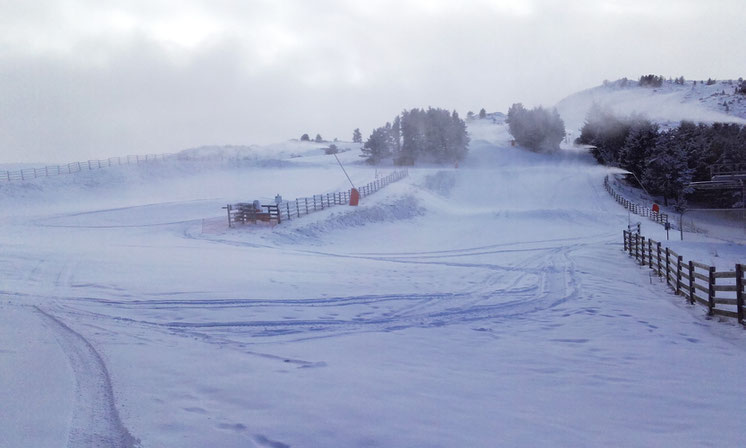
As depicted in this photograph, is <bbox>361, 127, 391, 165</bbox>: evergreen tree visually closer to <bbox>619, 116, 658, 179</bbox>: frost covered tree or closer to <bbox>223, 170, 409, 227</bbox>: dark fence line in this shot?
<bbox>619, 116, 658, 179</bbox>: frost covered tree

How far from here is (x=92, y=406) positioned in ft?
17.3

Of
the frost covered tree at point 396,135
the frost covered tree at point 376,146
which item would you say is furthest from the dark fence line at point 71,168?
the frost covered tree at point 396,135

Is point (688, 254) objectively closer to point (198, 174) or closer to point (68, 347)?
point (68, 347)

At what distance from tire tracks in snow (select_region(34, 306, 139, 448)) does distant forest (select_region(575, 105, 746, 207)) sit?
5368 centimetres

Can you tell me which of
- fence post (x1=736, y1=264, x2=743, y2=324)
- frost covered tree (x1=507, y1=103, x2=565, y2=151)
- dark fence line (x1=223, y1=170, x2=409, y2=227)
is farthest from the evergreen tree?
fence post (x1=736, y1=264, x2=743, y2=324)

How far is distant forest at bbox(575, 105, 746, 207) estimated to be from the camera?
178 ft

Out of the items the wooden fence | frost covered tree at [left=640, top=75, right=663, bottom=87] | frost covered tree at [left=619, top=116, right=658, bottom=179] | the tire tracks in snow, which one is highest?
frost covered tree at [left=640, top=75, right=663, bottom=87]

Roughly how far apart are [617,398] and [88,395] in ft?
19.7

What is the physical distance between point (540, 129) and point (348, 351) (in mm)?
87339

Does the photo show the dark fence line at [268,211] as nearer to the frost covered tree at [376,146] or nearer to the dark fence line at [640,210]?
the dark fence line at [640,210]

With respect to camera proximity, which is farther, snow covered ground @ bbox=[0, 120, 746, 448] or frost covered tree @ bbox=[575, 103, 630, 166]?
frost covered tree @ bbox=[575, 103, 630, 166]

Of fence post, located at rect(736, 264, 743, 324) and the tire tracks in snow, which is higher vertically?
the tire tracks in snow

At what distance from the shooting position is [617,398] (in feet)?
20.4

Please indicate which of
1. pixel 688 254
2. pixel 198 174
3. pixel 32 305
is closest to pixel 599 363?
pixel 32 305
